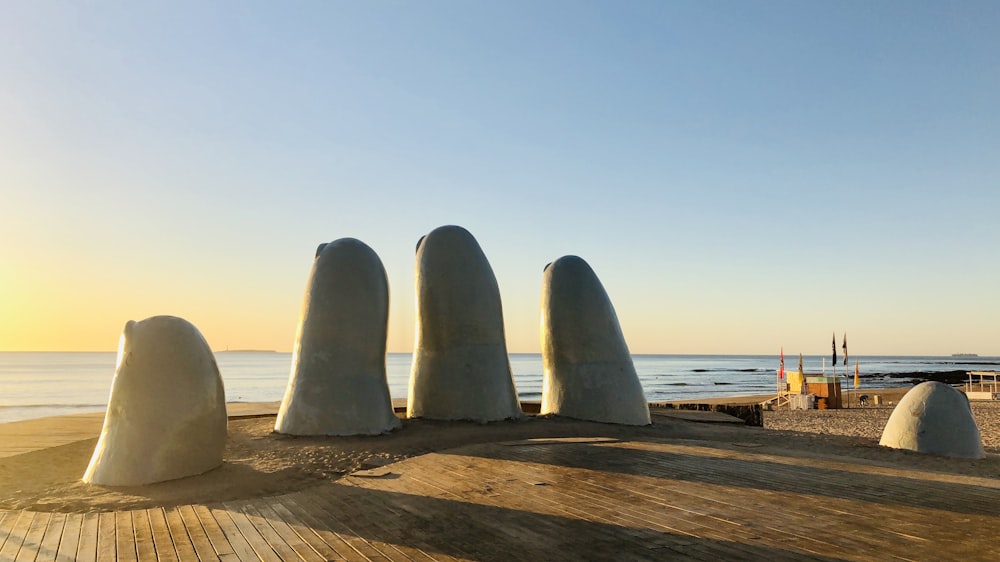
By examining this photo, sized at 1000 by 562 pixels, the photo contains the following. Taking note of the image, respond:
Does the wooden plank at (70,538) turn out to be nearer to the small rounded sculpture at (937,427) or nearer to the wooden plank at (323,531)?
the wooden plank at (323,531)

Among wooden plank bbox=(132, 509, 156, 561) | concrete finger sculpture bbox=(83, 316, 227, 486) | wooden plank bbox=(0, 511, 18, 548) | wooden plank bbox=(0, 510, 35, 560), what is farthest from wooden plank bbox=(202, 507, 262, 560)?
concrete finger sculpture bbox=(83, 316, 227, 486)

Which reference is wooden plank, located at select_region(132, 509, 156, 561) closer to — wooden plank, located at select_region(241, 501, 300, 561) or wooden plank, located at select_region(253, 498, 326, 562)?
wooden plank, located at select_region(241, 501, 300, 561)

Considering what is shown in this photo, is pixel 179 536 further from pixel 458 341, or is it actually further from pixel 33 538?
pixel 458 341

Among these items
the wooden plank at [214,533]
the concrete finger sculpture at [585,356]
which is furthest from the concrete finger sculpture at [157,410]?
the concrete finger sculpture at [585,356]

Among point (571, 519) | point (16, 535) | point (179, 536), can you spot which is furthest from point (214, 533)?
point (571, 519)

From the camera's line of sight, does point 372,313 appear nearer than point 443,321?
Yes

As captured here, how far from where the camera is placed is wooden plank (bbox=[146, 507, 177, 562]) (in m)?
4.24

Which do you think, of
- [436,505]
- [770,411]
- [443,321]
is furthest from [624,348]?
[770,411]

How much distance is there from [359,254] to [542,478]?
6055 mm

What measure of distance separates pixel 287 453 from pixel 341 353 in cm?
200

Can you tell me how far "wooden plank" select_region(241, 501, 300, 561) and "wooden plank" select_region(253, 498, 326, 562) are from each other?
2cm

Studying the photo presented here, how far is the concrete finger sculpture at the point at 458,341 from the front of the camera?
1175 cm

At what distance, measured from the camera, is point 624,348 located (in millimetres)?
12672

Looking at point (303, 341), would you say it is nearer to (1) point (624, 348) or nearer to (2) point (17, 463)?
(2) point (17, 463)
